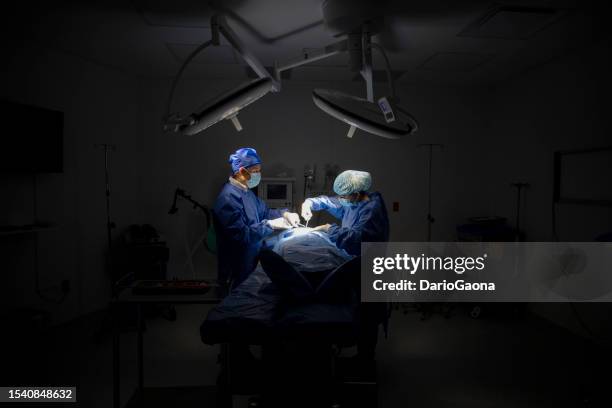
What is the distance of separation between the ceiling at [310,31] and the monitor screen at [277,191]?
1.19 meters

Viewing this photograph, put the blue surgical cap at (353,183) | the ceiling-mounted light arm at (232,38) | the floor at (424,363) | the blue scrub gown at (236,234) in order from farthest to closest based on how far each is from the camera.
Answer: the blue surgical cap at (353,183)
the blue scrub gown at (236,234)
the floor at (424,363)
the ceiling-mounted light arm at (232,38)

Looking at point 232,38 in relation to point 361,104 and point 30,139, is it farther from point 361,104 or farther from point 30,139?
point 30,139

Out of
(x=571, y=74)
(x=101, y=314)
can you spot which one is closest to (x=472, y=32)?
(x=571, y=74)

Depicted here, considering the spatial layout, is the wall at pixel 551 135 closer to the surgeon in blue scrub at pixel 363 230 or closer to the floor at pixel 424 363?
the floor at pixel 424 363

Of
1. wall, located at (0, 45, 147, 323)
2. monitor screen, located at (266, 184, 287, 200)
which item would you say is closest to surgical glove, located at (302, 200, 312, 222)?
monitor screen, located at (266, 184, 287, 200)

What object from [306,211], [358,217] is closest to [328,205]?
[306,211]

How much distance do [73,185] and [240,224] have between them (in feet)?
6.06

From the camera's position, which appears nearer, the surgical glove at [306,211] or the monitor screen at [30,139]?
the monitor screen at [30,139]

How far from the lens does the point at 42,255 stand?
3186 millimetres

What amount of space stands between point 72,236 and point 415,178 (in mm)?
3558

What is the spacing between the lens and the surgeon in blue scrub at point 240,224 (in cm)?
270

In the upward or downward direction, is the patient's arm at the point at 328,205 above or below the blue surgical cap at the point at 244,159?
below

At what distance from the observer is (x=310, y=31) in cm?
270
